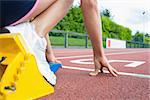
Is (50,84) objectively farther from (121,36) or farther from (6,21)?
(121,36)

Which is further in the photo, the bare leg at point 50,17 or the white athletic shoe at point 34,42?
the bare leg at point 50,17

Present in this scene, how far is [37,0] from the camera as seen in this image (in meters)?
1.26

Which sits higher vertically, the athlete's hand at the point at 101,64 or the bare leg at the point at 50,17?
the bare leg at the point at 50,17

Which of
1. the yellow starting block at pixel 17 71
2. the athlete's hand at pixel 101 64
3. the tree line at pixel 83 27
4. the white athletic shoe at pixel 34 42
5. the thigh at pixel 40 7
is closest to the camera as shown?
the yellow starting block at pixel 17 71

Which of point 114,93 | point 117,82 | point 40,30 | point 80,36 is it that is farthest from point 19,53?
point 80,36

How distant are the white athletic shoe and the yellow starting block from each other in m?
0.06

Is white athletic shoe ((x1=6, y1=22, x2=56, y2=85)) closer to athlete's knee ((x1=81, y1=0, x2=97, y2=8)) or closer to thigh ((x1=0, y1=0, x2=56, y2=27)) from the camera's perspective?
thigh ((x1=0, y1=0, x2=56, y2=27))

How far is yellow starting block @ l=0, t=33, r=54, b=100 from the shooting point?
0.99m

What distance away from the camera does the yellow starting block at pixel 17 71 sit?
3.26 feet

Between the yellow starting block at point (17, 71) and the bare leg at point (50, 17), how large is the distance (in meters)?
0.24

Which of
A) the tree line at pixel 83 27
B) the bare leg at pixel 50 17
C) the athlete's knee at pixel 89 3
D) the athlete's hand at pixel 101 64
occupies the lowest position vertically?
the athlete's hand at pixel 101 64

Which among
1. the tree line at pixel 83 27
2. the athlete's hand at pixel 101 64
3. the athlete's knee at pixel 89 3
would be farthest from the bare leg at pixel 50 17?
the tree line at pixel 83 27

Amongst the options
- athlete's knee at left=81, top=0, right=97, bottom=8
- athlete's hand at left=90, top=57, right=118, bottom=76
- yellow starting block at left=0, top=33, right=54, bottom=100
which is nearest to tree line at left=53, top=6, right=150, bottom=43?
athlete's hand at left=90, top=57, right=118, bottom=76

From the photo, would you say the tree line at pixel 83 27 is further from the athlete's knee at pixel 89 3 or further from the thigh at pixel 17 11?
the thigh at pixel 17 11
